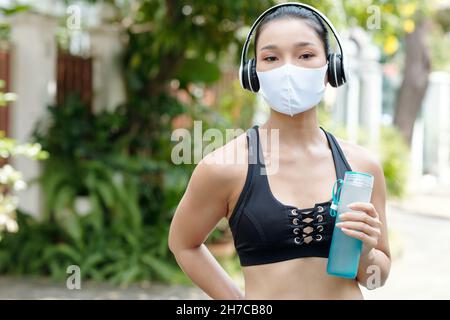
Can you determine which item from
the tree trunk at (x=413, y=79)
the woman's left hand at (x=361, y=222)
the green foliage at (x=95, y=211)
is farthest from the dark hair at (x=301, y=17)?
the tree trunk at (x=413, y=79)

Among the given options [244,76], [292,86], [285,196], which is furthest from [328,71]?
[285,196]

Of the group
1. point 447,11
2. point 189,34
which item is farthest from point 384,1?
point 447,11

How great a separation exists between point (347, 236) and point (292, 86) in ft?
1.64

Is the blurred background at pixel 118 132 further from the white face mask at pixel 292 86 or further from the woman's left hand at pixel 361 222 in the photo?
the woman's left hand at pixel 361 222

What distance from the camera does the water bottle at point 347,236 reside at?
185cm

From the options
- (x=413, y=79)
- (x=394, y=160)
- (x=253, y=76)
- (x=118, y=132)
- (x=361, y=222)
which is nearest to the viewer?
(x=361, y=222)

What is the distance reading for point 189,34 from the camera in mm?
7082

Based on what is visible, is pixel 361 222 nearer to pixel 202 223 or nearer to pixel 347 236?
pixel 347 236

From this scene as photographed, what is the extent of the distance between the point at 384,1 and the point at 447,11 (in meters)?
11.3

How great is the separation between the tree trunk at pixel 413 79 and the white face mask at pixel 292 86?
15.6 metres

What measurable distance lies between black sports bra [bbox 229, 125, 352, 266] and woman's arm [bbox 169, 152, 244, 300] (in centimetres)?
8

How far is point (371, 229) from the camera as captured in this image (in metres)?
1.87

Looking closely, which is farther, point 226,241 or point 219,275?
point 226,241
